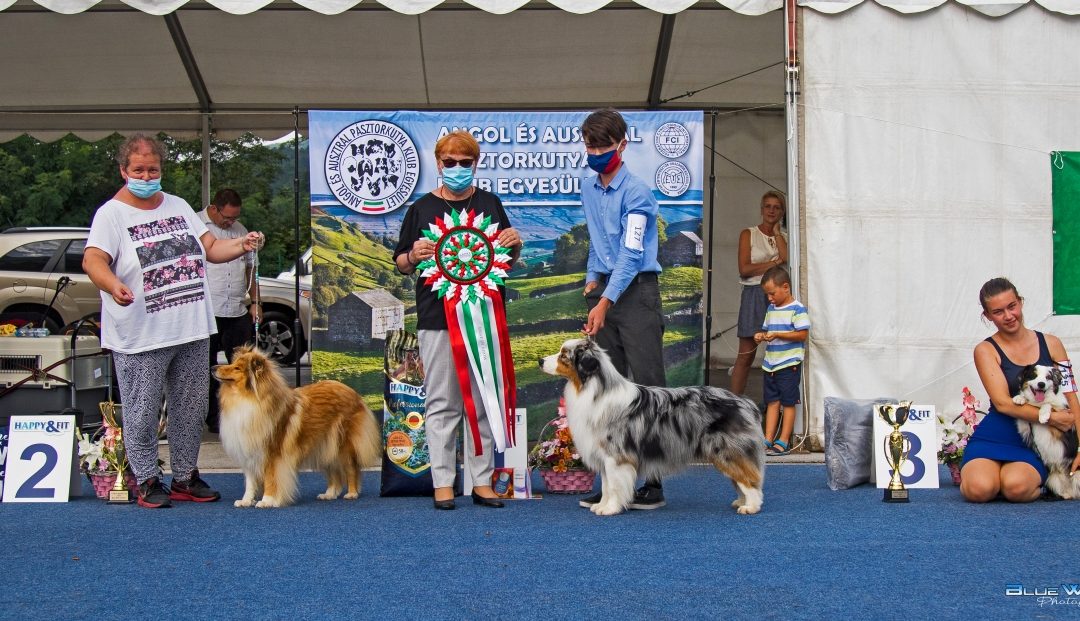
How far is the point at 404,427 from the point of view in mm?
5727

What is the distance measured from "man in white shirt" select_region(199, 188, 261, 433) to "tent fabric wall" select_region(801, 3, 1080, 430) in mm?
3889

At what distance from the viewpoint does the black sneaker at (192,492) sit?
5488mm

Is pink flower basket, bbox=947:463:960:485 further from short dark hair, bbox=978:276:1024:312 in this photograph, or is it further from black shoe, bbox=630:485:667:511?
black shoe, bbox=630:485:667:511

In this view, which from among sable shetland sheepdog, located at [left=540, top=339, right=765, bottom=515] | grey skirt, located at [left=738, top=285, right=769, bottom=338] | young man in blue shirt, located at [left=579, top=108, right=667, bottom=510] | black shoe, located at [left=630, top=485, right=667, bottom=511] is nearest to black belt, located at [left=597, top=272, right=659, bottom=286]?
young man in blue shirt, located at [left=579, top=108, right=667, bottom=510]

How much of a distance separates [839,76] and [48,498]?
5091 millimetres

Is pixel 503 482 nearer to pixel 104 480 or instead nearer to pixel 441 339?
pixel 441 339

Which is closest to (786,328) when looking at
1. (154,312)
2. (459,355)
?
(459,355)

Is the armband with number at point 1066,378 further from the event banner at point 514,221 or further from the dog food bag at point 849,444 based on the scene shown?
the event banner at point 514,221

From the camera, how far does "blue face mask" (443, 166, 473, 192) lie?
202 inches

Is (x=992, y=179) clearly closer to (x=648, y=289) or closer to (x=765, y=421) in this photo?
(x=765, y=421)

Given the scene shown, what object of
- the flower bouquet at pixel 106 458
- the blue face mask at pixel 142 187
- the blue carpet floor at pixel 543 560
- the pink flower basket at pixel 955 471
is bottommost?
the blue carpet floor at pixel 543 560

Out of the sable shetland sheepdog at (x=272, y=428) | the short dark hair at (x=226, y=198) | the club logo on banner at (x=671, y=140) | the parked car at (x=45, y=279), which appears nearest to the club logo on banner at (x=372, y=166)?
the short dark hair at (x=226, y=198)

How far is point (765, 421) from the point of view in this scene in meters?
7.17

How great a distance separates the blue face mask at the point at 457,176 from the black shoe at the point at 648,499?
1.67m
